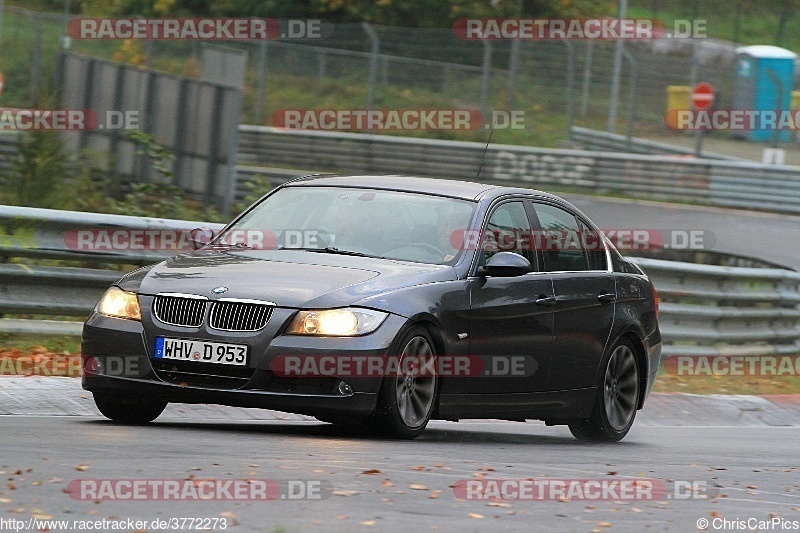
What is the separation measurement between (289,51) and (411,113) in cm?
264

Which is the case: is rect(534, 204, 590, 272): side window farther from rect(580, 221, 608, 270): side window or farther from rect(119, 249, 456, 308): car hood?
rect(119, 249, 456, 308): car hood

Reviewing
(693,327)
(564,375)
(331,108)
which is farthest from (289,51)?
(564,375)

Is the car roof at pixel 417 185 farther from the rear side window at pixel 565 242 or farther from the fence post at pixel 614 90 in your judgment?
the fence post at pixel 614 90

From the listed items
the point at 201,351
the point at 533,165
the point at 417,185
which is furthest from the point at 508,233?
the point at 533,165

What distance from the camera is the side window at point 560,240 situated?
34.9ft

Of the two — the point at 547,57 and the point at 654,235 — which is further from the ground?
the point at 547,57

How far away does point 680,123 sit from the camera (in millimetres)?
40531

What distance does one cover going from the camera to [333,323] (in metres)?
8.77

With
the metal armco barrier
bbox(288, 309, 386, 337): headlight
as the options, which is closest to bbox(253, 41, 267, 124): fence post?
the metal armco barrier

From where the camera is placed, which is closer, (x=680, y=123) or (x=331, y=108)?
(x=331, y=108)

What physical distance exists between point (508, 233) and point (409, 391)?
161 cm

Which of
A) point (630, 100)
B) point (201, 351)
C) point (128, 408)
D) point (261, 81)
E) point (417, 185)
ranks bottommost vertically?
point (128, 408)

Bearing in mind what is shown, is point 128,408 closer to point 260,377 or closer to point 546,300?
point 260,377

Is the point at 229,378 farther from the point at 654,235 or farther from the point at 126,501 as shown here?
the point at 654,235
